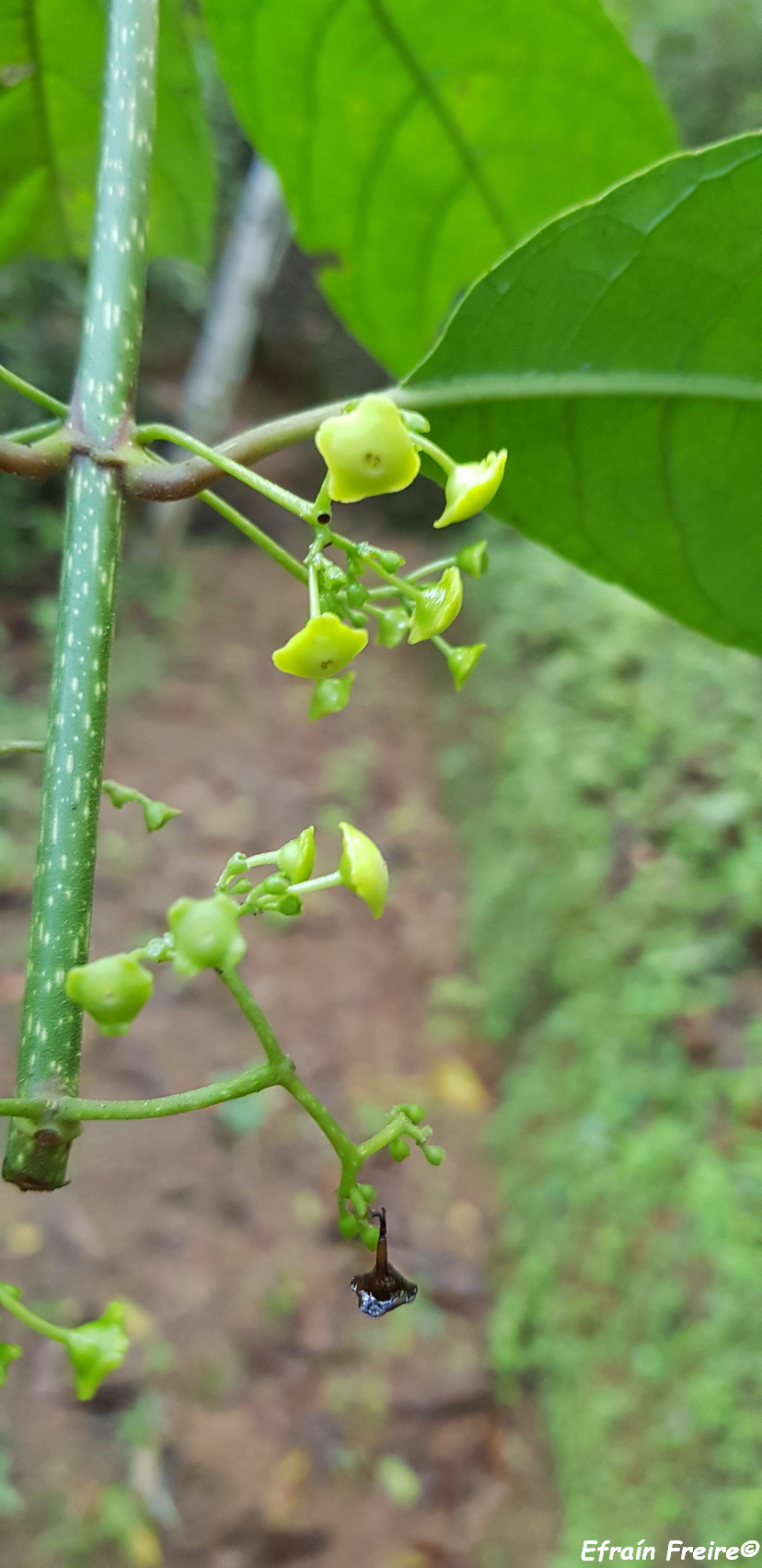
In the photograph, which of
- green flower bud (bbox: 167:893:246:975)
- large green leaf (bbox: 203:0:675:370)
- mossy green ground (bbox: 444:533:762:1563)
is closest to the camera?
green flower bud (bbox: 167:893:246:975)

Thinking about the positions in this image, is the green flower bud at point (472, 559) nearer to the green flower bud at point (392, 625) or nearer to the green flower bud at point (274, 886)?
the green flower bud at point (392, 625)

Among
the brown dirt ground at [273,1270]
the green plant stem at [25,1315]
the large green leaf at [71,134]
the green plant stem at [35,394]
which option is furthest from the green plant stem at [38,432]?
the brown dirt ground at [273,1270]

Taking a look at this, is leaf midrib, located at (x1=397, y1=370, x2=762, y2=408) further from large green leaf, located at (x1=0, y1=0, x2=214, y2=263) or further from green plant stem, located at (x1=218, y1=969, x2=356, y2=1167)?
large green leaf, located at (x1=0, y1=0, x2=214, y2=263)

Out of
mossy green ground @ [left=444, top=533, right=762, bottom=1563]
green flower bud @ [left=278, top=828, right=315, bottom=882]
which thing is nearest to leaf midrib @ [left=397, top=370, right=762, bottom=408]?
green flower bud @ [left=278, top=828, right=315, bottom=882]

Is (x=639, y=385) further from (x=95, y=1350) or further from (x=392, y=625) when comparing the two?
(x=95, y=1350)

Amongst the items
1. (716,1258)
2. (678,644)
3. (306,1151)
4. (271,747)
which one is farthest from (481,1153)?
(271,747)

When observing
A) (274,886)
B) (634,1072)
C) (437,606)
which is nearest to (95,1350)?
(274,886)

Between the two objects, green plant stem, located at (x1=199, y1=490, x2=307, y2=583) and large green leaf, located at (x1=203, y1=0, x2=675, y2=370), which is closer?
green plant stem, located at (x1=199, y1=490, x2=307, y2=583)
